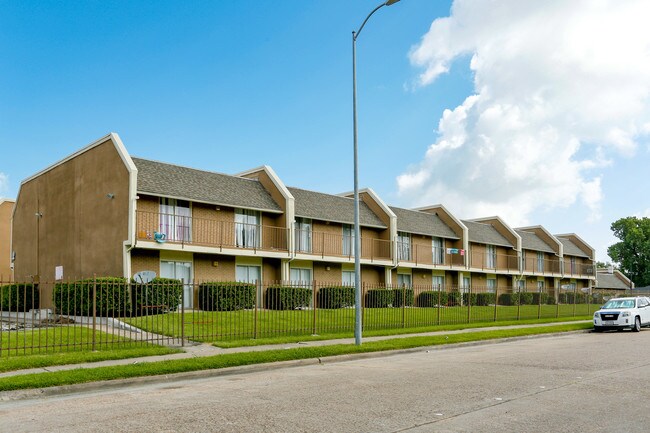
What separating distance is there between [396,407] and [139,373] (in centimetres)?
583

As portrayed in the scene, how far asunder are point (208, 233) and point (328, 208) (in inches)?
371

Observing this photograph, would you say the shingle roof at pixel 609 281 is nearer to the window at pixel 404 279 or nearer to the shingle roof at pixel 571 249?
the shingle roof at pixel 571 249

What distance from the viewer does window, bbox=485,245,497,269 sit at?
48537mm

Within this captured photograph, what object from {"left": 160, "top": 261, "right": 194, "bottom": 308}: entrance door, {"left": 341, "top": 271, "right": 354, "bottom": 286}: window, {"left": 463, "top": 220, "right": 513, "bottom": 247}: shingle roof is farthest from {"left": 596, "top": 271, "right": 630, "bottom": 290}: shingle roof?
{"left": 160, "top": 261, "right": 194, "bottom": 308}: entrance door

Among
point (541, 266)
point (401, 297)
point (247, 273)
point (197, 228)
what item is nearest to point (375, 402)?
point (197, 228)

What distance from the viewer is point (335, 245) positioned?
35.6m

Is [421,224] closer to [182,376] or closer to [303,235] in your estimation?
[303,235]

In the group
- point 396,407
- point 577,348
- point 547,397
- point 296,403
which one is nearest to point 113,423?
point 296,403

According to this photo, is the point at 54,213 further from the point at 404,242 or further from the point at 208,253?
the point at 404,242

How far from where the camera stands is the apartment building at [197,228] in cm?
2645

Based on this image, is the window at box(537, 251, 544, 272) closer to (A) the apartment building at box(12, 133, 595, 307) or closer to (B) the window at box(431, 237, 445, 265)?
(A) the apartment building at box(12, 133, 595, 307)

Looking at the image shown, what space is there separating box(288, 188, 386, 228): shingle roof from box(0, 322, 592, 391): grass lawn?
1507 centimetres

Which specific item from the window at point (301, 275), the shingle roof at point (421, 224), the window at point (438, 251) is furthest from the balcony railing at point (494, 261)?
the window at point (301, 275)

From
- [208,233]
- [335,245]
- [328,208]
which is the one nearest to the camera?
[208,233]
